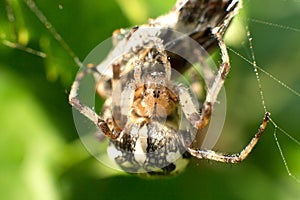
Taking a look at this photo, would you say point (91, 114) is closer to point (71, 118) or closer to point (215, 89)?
point (215, 89)

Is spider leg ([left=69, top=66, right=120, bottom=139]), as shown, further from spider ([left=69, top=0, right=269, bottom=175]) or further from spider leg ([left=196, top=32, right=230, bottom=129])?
spider leg ([left=196, top=32, right=230, bottom=129])

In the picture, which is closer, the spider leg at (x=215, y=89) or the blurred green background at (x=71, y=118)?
the spider leg at (x=215, y=89)

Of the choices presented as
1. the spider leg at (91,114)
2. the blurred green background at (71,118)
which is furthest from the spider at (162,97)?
Answer: the blurred green background at (71,118)

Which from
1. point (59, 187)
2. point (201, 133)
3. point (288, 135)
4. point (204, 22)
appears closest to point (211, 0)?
point (204, 22)

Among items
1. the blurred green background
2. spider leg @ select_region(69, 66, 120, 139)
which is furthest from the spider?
the blurred green background

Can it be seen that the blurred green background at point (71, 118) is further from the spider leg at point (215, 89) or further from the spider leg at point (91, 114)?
the spider leg at point (215, 89)

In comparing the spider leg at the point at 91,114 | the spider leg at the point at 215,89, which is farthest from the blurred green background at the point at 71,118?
the spider leg at the point at 215,89

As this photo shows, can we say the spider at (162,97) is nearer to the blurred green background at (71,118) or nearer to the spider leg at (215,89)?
the spider leg at (215,89)
